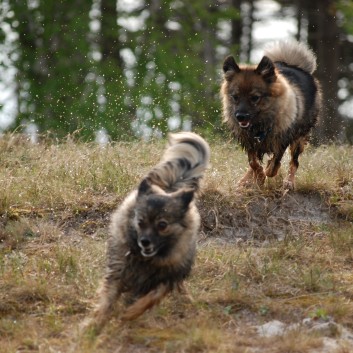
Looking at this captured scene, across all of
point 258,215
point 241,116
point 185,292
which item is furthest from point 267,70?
point 185,292

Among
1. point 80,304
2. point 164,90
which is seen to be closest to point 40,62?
point 164,90

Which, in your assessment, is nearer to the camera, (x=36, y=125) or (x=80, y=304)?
(x=80, y=304)

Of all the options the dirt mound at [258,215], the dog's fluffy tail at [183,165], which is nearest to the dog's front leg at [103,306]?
the dog's fluffy tail at [183,165]

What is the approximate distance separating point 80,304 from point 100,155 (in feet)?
12.1

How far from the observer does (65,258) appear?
23.5 feet

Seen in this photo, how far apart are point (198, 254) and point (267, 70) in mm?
2409

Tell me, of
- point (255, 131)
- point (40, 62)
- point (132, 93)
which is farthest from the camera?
point (40, 62)

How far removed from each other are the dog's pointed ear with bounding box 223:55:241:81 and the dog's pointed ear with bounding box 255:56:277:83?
0.23 m

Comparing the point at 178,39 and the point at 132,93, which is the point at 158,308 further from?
the point at 178,39

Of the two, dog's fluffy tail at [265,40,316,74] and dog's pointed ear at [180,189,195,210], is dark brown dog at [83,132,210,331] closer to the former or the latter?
dog's pointed ear at [180,189,195,210]

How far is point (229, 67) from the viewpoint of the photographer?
9148mm

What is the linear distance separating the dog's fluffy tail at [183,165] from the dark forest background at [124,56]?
475 inches

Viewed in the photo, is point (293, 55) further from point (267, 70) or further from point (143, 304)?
point (143, 304)

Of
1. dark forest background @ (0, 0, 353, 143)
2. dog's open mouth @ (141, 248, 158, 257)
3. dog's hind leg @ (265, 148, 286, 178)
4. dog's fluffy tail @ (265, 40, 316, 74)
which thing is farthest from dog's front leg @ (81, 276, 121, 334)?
dark forest background @ (0, 0, 353, 143)
